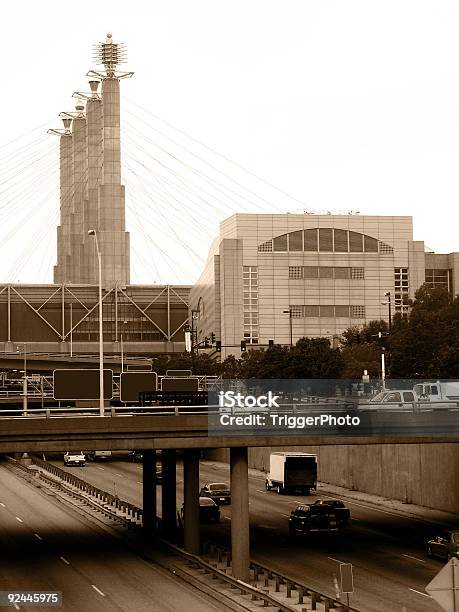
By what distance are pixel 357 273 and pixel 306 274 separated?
8015mm

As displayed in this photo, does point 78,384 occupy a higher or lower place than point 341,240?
lower

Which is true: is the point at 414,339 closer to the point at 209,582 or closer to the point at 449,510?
the point at 449,510

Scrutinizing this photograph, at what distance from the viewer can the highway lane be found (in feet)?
142

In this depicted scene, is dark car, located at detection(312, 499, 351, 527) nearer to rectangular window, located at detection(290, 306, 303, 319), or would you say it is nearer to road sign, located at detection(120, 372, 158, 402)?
road sign, located at detection(120, 372, 158, 402)

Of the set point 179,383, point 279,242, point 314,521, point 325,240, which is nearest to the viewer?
point 314,521

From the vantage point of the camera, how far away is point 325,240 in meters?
A: 177

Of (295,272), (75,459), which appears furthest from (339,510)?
(295,272)

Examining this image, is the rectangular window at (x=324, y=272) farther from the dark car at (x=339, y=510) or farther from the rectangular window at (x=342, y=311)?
the dark car at (x=339, y=510)

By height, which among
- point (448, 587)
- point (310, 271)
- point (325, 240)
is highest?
point (325, 240)

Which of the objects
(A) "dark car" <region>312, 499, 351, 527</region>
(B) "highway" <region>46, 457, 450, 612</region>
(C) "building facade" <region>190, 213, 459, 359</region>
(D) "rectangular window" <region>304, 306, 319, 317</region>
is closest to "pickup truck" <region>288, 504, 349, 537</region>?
(B) "highway" <region>46, 457, 450, 612</region>

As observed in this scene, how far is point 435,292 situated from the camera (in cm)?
9669

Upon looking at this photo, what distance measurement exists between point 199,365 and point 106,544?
293 ft

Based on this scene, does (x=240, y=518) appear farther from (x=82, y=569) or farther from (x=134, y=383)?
(x=134, y=383)

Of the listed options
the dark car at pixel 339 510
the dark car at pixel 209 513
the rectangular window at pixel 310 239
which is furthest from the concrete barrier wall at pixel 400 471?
the rectangular window at pixel 310 239
